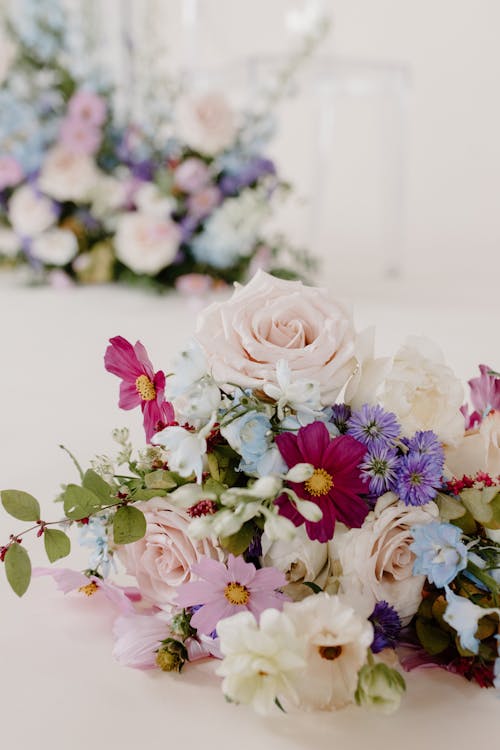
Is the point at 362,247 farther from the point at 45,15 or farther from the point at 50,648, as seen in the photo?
the point at 50,648

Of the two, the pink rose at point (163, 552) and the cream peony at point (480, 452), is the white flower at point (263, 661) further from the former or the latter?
the cream peony at point (480, 452)

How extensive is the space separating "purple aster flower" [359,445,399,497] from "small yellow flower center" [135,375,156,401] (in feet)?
0.60

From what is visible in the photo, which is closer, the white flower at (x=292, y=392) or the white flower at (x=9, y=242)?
the white flower at (x=292, y=392)

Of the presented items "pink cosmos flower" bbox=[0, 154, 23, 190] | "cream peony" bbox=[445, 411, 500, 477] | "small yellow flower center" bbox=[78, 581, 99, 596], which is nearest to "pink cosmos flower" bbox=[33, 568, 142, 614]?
"small yellow flower center" bbox=[78, 581, 99, 596]

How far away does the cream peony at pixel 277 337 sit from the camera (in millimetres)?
721

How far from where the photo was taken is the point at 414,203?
481 centimetres

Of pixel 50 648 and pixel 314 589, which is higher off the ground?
pixel 314 589

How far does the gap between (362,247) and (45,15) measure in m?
1.78

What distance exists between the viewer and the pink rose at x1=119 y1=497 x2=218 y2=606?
0.75 m

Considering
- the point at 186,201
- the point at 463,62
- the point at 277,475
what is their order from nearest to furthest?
the point at 277,475
the point at 186,201
the point at 463,62

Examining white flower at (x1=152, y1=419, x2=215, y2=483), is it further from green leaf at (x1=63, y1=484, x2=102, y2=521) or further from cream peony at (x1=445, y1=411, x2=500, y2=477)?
cream peony at (x1=445, y1=411, x2=500, y2=477)

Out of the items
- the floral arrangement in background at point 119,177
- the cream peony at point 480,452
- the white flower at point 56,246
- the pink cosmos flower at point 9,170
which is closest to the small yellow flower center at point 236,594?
the cream peony at point 480,452

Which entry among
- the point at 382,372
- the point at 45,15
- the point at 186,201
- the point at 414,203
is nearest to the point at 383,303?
the point at 186,201

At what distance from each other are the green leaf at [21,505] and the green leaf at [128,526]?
66mm
